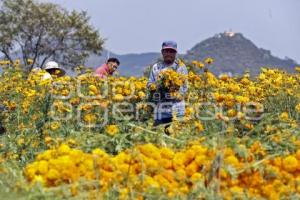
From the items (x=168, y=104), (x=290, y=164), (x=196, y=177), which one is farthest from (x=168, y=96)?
(x=196, y=177)

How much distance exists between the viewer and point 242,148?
3.99 metres

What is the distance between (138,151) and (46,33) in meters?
35.7

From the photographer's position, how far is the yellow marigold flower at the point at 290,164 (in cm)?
405

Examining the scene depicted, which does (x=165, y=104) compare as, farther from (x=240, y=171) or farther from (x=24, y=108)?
(x=240, y=171)

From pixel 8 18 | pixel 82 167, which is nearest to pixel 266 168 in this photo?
pixel 82 167

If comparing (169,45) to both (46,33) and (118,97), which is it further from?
(46,33)

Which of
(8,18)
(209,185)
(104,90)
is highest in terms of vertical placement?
(8,18)

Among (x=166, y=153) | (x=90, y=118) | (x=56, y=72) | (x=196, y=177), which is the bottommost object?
(x=196, y=177)

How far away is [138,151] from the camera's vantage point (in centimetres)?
398

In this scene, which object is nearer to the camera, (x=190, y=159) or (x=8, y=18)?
(x=190, y=159)

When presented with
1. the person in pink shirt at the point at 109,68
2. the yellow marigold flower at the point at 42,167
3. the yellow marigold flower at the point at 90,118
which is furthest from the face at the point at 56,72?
the yellow marigold flower at the point at 42,167

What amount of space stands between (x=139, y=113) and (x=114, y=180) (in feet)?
10.9

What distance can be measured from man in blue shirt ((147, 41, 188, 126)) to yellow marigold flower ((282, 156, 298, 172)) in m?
2.79

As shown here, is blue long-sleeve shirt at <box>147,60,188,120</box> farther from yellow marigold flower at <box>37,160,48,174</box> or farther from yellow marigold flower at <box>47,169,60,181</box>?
yellow marigold flower at <box>47,169,60,181</box>
